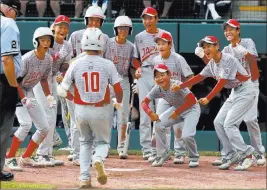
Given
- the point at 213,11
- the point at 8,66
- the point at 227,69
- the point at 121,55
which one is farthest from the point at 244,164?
the point at 213,11

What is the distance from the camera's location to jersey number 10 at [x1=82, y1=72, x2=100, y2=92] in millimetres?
10086

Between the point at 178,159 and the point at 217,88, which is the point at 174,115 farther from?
the point at 178,159

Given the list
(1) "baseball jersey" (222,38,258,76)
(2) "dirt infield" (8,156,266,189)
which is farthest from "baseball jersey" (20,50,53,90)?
(1) "baseball jersey" (222,38,258,76)

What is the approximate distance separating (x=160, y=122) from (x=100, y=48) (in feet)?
7.94

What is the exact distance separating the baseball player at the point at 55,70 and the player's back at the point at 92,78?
2.02 metres

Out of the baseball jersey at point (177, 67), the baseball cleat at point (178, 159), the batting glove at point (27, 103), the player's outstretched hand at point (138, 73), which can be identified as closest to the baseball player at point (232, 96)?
the baseball jersey at point (177, 67)

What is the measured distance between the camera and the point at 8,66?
9.64 m

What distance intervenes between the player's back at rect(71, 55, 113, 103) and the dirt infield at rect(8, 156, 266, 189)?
1.03 m

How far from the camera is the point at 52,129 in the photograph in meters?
12.5

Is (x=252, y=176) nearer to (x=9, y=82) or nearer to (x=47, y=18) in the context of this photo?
(x=9, y=82)

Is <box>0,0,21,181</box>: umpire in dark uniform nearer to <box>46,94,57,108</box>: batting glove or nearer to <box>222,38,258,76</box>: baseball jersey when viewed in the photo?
<box>46,94,57,108</box>: batting glove

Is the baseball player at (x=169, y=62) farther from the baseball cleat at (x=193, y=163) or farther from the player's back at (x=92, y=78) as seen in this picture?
the player's back at (x=92, y=78)

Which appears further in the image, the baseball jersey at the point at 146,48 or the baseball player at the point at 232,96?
the baseball jersey at the point at 146,48

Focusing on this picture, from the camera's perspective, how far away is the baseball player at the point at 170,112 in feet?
39.2
